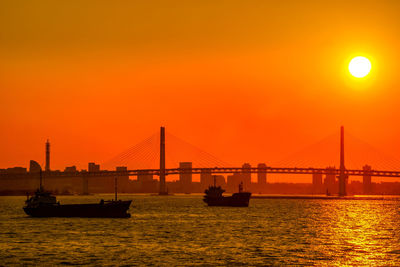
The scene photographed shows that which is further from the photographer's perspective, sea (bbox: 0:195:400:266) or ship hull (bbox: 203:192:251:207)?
ship hull (bbox: 203:192:251:207)

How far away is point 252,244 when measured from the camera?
5841 centimetres

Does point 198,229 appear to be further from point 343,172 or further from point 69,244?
point 343,172

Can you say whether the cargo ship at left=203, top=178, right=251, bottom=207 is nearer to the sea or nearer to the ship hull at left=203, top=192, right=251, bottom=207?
the ship hull at left=203, top=192, right=251, bottom=207

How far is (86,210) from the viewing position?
99.7 m

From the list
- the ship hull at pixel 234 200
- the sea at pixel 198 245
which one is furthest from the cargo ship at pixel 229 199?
the sea at pixel 198 245

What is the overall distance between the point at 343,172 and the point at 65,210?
10893cm

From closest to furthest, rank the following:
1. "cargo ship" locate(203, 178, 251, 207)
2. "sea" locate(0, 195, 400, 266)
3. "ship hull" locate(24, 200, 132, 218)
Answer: "sea" locate(0, 195, 400, 266) → "ship hull" locate(24, 200, 132, 218) → "cargo ship" locate(203, 178, 251, 207)

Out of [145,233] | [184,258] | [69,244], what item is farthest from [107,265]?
[145,233]

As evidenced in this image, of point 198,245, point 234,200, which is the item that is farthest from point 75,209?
point 234,200

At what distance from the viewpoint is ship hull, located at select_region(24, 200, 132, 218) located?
99062 millimetres

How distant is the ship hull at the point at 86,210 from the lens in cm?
9906

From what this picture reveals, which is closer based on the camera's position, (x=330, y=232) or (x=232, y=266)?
(x=232, y=266)

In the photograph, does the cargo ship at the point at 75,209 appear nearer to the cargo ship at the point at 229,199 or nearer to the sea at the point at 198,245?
the sea at the point at 198,245

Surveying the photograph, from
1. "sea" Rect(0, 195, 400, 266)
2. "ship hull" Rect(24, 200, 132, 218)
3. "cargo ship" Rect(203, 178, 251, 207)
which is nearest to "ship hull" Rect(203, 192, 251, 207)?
"cargo ship" Rect(203, 178, 251, 207)
